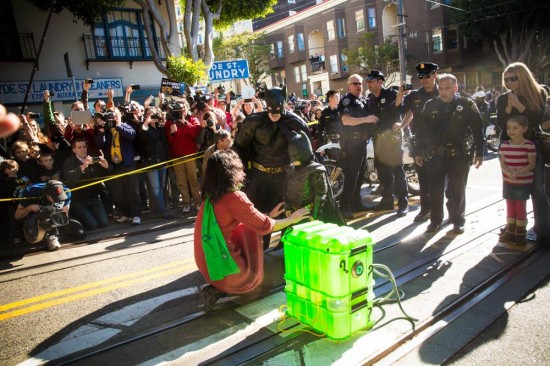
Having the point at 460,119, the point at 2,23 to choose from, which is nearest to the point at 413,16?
the point at 2,23

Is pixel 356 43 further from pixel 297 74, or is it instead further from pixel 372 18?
pixel 297 74

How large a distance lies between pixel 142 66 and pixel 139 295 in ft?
53.2

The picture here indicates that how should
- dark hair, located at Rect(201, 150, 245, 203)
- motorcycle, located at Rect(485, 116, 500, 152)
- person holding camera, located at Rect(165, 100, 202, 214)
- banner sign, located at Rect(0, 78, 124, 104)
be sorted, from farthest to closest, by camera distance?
banner sign, located at Rect(0, 78, 124, 104)
motorcycle, located at Rect(485, 116, 500, 152)
person holding camera, located at Rect(165, 100, 202, 214)
dark hair, located at Rect(201, 150, 245, 203)

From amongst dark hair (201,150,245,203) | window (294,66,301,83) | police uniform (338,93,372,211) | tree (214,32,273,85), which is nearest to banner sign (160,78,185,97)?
police uniform (338,93,372,211)

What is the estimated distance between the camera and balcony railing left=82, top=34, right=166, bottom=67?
16969 millimetres

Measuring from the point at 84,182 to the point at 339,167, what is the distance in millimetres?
4856

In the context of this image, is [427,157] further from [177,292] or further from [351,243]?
[177,292]

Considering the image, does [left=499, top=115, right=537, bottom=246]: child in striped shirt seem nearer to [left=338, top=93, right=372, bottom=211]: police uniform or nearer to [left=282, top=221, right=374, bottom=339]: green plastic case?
[left=338, top=93, right=372, bottom=211]: police uniform

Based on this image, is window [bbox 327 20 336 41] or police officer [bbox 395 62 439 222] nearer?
police officer [bbox 395 62 439 222]

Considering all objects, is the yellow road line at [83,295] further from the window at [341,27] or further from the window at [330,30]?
the window at [330,30]

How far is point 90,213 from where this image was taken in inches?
291

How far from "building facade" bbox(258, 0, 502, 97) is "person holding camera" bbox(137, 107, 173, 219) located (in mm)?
20865

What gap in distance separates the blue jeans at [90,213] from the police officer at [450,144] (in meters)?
5.65

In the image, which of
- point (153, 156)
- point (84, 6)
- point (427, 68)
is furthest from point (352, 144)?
point (84, 6)
